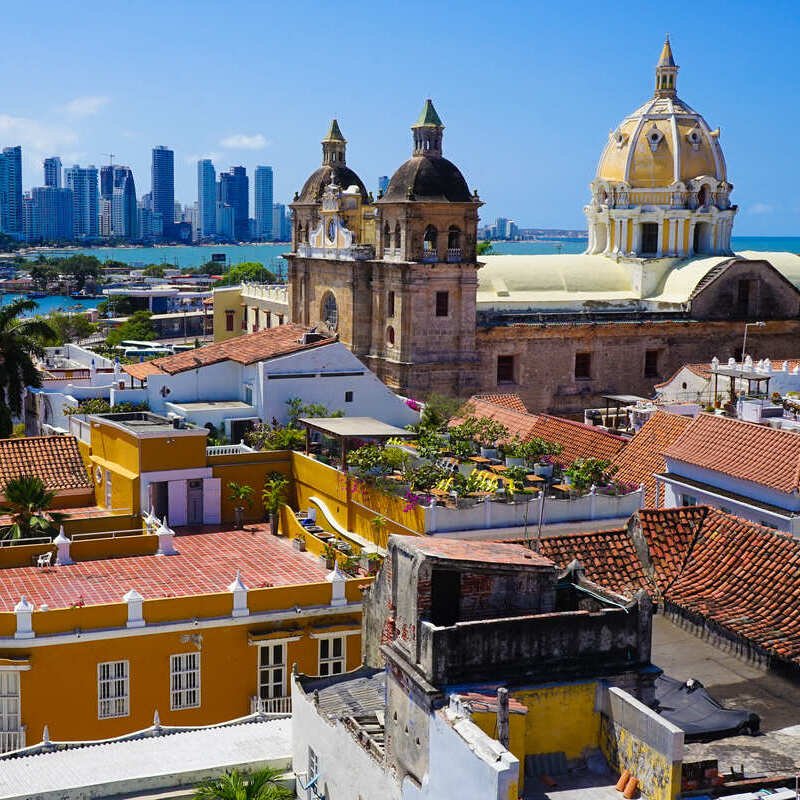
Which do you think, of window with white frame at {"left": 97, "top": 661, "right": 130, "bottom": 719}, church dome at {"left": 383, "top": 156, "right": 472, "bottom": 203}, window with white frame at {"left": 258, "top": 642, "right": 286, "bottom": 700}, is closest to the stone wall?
church dome at {"left": 383, "top": 156, "right": 472, "bottom": 203}

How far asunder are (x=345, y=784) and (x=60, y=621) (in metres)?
6.99

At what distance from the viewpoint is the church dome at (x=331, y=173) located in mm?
55500

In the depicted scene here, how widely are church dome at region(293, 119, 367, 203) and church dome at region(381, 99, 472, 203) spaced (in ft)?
33.2

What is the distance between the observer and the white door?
987 inches

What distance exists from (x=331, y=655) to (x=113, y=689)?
3.25m

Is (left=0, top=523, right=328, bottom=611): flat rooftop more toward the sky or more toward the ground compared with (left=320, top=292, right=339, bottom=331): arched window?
more toward the ground

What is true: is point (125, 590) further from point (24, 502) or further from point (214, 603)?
point (24, 502)

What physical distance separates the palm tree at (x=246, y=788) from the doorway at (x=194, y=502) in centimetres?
1183

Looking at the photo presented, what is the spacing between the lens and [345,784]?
40.3ft

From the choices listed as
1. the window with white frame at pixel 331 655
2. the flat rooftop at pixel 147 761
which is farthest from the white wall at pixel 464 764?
the window with white frame at pixel 331 655

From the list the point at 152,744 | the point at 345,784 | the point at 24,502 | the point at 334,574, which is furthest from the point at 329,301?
the point at 345,784

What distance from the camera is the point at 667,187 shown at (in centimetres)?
5381

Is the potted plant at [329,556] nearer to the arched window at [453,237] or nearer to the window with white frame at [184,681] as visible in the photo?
the window with white frame at [184,681]

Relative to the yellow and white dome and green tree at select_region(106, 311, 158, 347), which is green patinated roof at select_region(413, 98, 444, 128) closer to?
the yellow and white dome
